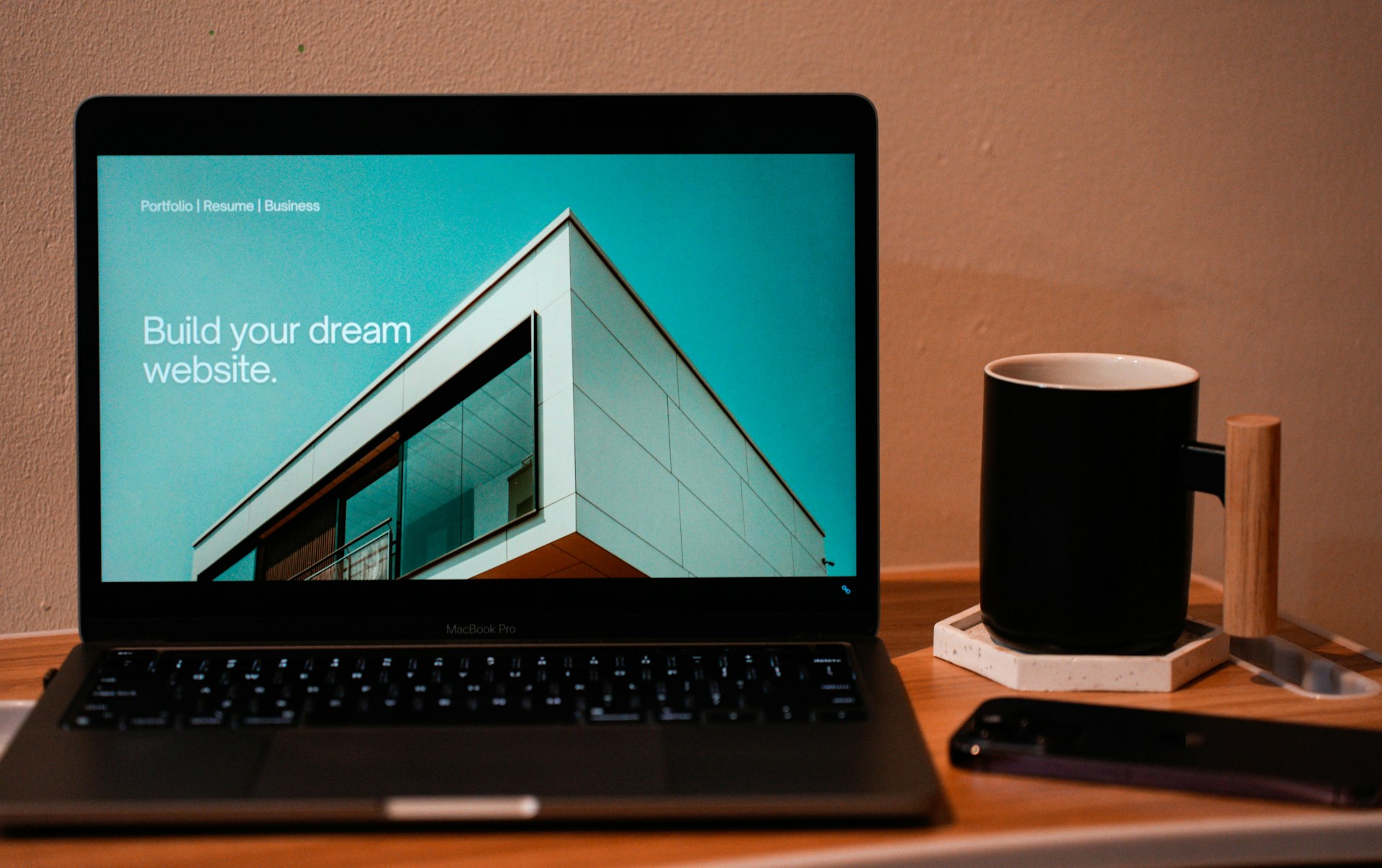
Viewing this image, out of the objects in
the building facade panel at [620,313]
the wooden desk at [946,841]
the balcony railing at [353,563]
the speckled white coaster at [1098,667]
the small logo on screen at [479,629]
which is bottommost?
the wooden desk at [946,841]

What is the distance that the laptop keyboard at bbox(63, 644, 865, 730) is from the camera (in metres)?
0.56

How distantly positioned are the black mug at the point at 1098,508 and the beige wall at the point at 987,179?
0.95 feet

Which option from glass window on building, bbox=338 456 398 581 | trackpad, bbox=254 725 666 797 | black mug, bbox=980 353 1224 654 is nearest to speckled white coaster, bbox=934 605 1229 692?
black mug, bbox=980 353 1224 654

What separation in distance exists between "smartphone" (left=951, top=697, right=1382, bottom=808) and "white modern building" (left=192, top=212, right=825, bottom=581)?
0.62 feet

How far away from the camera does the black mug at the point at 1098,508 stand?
620 millimetres

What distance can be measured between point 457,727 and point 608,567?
17 cm

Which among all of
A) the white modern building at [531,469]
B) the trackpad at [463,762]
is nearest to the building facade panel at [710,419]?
the white modern building at [531,469]

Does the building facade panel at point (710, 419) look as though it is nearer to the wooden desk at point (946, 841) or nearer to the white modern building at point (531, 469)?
the white modern building at point (531, 469)

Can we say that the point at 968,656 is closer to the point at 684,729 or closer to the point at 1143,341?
the point at 684,729

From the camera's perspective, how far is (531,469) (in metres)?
0.68

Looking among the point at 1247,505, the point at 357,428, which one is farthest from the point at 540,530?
the point at 1247,505

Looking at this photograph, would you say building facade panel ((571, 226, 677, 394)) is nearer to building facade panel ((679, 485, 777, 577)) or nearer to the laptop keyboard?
building facade panel ((679, 485, 777, 577))

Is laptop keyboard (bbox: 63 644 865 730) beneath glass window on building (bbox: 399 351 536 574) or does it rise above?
beneath

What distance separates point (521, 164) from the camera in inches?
27.0
